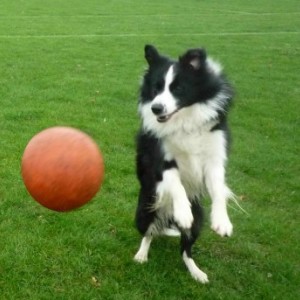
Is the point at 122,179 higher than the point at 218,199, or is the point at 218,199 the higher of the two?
the point at 218,199

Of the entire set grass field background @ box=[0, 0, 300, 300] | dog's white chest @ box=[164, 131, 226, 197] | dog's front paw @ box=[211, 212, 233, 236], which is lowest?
grass field background @ box=[0, 0, 300, 300]

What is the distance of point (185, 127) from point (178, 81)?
38 cm

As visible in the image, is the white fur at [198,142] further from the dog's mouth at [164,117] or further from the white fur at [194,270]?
the white fur at [194,270]

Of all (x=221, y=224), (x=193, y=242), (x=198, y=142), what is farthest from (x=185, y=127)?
(x=193, y=242)

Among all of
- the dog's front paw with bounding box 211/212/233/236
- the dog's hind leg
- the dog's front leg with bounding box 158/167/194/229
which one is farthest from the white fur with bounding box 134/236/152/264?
the dog's front paw with bounding box 211/212/233/236

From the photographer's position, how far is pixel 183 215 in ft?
12.9

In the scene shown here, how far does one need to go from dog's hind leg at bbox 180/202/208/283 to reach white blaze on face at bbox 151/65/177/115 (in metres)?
0.92

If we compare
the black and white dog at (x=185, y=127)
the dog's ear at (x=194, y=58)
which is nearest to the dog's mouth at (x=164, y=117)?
the black and white dog at (x=185, y=127)

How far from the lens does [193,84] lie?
4.17 m

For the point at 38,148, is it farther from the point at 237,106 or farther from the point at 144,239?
the point at 237,106

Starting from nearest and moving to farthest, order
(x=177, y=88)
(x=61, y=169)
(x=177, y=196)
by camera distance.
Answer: (x=61, y=169) < (x=177, y=196) < (x=177, y=88)

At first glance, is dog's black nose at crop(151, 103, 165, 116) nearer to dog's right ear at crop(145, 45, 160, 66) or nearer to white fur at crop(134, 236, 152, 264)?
dog's right ear at crop(145, 45, 160, 66)

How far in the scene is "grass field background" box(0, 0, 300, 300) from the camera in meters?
4.34

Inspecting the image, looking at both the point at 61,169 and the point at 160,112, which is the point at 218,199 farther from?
the point at 61,169
